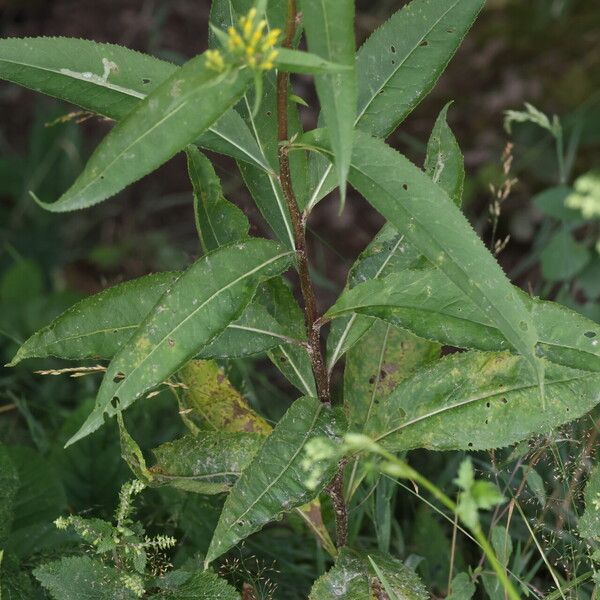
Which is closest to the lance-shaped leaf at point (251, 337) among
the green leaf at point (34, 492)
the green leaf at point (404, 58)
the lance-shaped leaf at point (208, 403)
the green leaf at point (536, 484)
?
the lance-shaped leaf at point (208, 403)

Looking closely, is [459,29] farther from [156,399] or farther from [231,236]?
[156,399]

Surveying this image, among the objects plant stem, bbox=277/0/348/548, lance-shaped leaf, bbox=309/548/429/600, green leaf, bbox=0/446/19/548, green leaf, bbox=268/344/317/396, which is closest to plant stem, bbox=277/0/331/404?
plant stem, bbox=277/0/348/548

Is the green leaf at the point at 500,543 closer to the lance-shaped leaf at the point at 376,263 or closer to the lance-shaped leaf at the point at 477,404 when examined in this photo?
the lance-shaped leaf at the point at 477,404

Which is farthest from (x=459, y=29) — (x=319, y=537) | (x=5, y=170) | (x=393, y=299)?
(x=5, y=170)

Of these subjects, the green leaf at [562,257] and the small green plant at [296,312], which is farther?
the green leaf at [562,257]

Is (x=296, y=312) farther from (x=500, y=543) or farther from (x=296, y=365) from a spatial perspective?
(x=500, y=543)

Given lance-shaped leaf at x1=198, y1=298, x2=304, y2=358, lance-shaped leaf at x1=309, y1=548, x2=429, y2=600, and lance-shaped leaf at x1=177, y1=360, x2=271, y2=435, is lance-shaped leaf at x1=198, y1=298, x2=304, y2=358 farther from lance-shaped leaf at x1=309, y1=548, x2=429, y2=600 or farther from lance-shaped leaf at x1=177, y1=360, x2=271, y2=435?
lance-shaped leaf at x1=309, y1=548, x2=429, y2=600

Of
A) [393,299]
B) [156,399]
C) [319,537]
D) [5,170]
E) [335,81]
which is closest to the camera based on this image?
[335,81]
